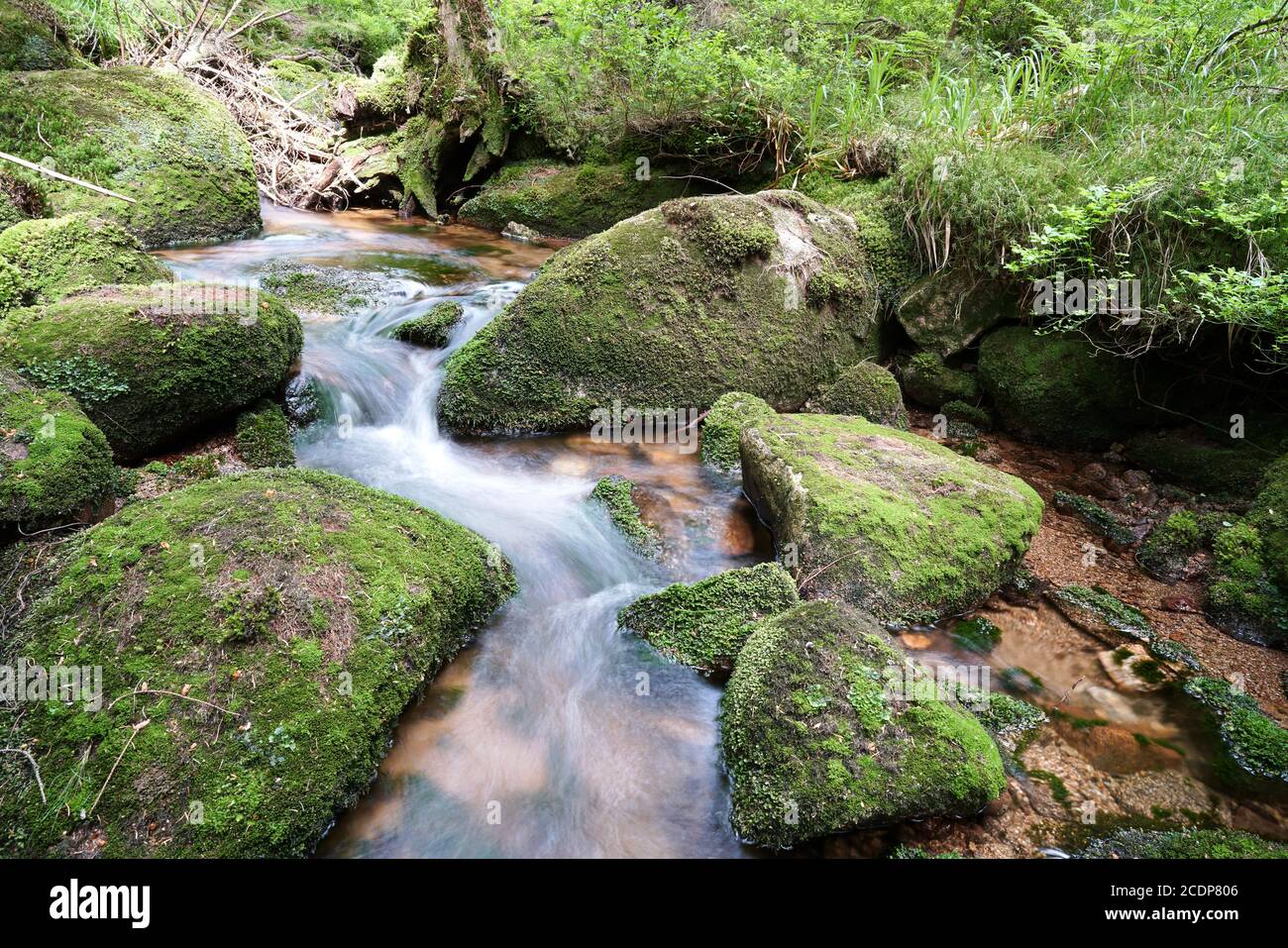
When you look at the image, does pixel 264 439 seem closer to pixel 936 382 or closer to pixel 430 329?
pixel 430 329

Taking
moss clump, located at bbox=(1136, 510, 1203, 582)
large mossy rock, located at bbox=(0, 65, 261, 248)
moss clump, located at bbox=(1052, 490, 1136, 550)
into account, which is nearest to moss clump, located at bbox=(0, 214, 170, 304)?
large mossy rock, located at bbox=(0, 65, 261, 248)

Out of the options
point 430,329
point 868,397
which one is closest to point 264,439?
point 430,329

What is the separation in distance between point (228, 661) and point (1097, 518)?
609 cm

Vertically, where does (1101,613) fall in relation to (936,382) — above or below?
below

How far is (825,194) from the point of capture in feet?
26.3

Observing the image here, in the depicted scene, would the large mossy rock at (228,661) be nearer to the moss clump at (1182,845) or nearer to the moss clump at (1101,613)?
the moss clump at (1182,845)

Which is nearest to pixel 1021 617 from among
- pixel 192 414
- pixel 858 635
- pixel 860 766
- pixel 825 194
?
pixel 858 635

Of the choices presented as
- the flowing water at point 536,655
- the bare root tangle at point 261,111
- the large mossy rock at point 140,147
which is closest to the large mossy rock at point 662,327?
the flowing water at point 536,655

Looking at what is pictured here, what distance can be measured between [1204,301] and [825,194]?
4082 mm

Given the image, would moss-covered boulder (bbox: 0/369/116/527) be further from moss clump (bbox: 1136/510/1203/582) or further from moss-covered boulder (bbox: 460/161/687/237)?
moss-covered boulder (bbox: 460/161/687/237)

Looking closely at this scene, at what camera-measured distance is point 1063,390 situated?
20.6ft

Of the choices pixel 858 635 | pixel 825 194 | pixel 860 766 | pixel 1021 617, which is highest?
pixel 825 194
